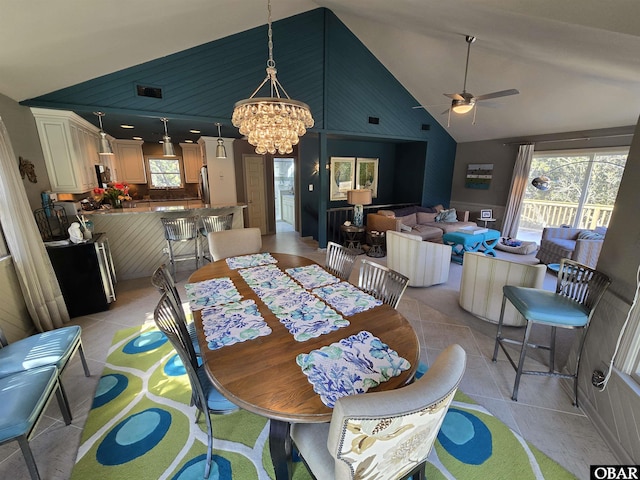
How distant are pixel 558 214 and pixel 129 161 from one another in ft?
33.6

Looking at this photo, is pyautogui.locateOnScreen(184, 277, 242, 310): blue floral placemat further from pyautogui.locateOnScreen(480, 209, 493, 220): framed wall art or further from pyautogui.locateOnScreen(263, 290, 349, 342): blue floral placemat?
pyautogui.locateOnScreen(480, 209, 493, 220): framed wall art

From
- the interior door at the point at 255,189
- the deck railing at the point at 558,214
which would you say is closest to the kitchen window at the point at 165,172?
the interior door at the point at 255,189

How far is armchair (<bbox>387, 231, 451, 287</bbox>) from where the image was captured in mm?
3713

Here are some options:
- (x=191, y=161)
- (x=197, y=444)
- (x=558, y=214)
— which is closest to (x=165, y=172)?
(x=191, y=161)

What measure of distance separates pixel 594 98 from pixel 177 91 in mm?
6577

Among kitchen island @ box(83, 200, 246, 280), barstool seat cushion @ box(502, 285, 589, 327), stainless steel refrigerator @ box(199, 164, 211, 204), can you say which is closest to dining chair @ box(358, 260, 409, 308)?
barstool seat cushion @ box(502, 285, 589, 327)

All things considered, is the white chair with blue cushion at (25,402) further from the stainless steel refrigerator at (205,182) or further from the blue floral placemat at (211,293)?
the stainless steel refrigerator at (205,182)

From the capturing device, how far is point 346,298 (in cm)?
188

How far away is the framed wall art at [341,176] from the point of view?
7.06 m

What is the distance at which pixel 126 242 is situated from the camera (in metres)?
4.09

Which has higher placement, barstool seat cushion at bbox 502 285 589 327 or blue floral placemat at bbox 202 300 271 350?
blue floral placemat at bbox 202 300 271 350

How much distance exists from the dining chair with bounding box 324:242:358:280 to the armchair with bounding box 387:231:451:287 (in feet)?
5.02

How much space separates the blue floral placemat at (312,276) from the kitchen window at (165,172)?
6636 millimetres

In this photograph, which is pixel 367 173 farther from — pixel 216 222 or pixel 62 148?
pixel 62 148
